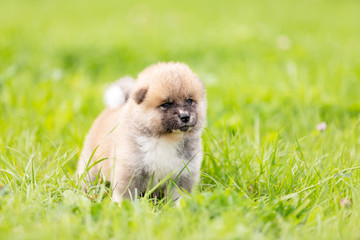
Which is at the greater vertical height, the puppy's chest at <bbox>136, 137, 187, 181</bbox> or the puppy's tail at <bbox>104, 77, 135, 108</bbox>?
the puppy's tail at <bbox>104, 77, 135, 108</bbox>

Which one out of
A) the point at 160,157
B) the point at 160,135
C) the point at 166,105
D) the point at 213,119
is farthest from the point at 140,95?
the point at 213,119

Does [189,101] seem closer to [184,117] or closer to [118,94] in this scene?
[184,117]

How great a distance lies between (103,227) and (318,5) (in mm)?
13560

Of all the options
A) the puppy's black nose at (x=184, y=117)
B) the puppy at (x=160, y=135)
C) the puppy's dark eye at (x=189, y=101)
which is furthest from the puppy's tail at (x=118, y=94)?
the puppy's black nose at (x=184, y=117)

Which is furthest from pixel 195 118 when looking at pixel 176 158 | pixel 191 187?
pixel 191 187

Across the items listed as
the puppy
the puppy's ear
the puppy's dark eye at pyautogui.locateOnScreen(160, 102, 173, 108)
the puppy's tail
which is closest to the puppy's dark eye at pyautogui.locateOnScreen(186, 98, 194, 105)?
the puppy

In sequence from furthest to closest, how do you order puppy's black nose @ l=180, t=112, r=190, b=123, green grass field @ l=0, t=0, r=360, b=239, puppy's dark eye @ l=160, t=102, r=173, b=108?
puppy's dark eye @ l=160, t=102, r=173, b=108
puppy's black nose @ l=180, t=112, r=190, b=123
green grass field @ l=0, t=0, r=360, b=239

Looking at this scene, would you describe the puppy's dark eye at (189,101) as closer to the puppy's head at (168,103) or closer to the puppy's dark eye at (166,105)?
the puppy's head at (168,103)

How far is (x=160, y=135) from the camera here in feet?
10.7

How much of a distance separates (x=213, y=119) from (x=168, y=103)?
6.06 feet

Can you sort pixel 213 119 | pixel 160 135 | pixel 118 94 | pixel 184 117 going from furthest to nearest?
pixel 213 119
pixel 118 94
pixel 160 135
pixel 184 117

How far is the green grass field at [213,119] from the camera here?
8.20 feet

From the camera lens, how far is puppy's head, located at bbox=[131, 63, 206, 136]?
3.19 meters

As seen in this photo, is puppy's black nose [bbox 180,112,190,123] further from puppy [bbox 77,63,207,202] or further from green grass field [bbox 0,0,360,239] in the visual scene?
green grass field [bbox 0,0,360,239]
